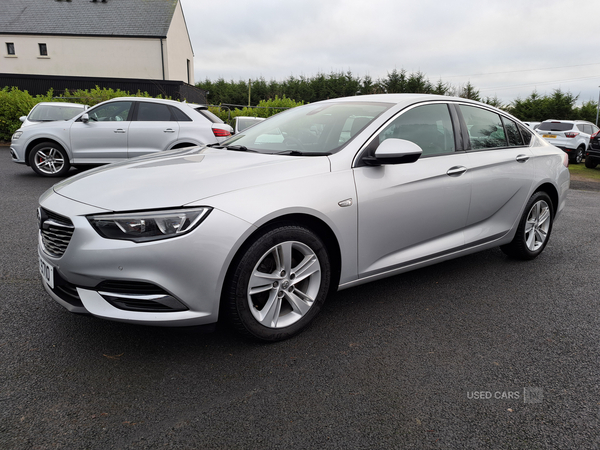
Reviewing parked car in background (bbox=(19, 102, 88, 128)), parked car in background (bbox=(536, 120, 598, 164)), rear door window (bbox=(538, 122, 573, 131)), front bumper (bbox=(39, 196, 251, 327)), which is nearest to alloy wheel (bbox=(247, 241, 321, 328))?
front bumper (bbox=(39, 196, 251, 327))

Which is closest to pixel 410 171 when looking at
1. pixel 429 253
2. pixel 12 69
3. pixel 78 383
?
pixel 429 253

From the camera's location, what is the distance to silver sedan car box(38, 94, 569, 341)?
2287mm

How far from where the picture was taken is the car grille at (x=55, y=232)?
2402 mm

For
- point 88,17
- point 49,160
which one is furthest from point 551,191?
point 88,17

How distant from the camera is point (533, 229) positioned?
4.41 metres

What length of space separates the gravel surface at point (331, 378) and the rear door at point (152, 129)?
5699 mm

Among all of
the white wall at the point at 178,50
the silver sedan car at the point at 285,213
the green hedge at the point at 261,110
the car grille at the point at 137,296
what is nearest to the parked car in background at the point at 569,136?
the green hedge at the point at 261,110

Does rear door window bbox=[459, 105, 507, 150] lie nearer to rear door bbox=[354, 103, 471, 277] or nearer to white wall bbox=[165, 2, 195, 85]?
rear door bbox=[354, 103, 471, 277]

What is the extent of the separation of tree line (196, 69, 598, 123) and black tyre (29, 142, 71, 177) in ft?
73.1

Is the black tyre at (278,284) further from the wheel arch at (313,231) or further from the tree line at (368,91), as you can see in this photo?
the tree line at (368,91)

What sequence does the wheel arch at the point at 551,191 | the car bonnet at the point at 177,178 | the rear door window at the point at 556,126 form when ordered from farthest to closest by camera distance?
1. the rear door window at the point at 556,126
2. the wheel arch at the point at 551,191
3. the car bonnet at the point at 177,178

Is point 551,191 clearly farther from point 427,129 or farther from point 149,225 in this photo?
point 149,225

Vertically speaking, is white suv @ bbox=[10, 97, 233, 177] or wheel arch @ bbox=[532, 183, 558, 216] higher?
white suv @ bbox=[10, 97, 233, 177]

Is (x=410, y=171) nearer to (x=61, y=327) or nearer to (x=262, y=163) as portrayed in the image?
(x=262, y=163)
